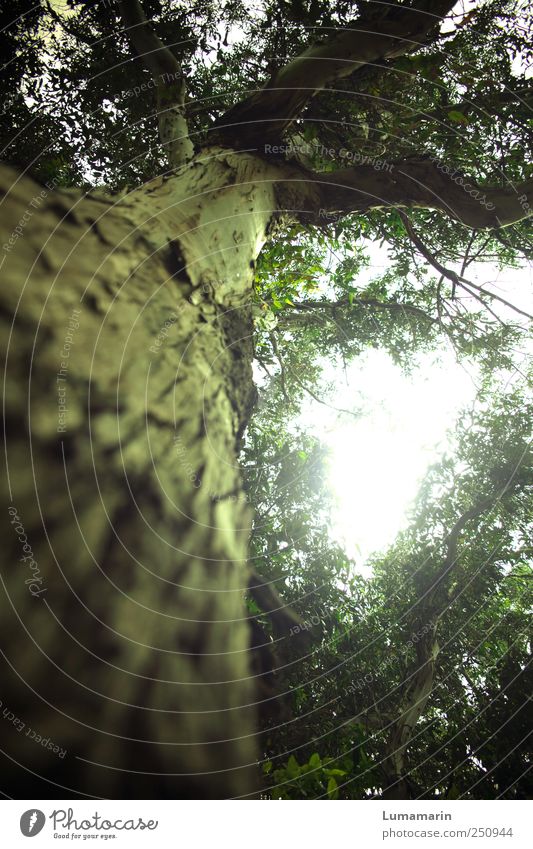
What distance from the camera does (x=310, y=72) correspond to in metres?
3.53

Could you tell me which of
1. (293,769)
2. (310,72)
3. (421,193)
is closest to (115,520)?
(293,769)

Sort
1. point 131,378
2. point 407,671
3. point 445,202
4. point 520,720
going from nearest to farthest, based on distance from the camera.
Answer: point 131,378 → point 445,202 → point 520,720 → point 407,671

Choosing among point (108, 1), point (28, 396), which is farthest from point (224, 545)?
point (108, 1)

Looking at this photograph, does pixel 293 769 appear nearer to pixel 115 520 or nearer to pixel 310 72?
pixel 115 520

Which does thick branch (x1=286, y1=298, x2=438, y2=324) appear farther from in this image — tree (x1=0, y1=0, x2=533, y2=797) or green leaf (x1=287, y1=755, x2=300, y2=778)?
green leaf (x1=287, y1=755, x2=300, y2=778)

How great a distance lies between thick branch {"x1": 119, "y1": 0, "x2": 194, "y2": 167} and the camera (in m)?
4.31

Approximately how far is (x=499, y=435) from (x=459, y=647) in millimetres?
4616

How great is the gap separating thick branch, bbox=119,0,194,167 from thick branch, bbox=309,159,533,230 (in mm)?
1503

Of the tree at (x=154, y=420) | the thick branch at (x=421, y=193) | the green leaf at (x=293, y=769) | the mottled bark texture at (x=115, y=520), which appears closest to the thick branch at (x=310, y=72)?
the tree at (x=154, y=420)

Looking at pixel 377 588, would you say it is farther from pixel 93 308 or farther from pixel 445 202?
pixel 93 308

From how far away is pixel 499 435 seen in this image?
29.5 ft

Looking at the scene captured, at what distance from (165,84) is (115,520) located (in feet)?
17.5

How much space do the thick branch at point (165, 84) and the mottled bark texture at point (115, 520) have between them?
103 inches

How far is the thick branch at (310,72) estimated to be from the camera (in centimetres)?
349
